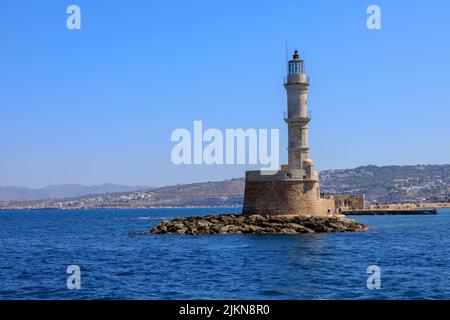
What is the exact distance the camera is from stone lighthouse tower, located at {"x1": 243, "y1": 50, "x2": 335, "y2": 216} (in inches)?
1770

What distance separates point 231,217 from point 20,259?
1835 centimetres

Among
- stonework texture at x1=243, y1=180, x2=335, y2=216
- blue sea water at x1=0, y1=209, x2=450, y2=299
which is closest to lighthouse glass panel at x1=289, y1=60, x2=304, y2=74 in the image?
stonework texture at x1=243, y1=180, x2=335, y2=216

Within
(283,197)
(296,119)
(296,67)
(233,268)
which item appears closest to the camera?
(233,268)

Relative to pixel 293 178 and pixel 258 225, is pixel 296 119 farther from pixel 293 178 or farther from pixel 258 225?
pixel 258 225

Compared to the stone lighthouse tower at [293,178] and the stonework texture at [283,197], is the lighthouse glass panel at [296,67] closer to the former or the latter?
the stone lighthouse tower at [293,178]

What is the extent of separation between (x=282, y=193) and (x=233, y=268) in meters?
19.1

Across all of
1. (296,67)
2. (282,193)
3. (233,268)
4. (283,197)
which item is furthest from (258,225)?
(233,268)

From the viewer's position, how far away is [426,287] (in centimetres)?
2119

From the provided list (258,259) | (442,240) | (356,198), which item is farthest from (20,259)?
(356,198)

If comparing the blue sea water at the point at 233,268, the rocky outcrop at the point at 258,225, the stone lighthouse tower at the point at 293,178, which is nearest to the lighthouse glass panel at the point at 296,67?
the stone lighthouse tower at the point at 293,178

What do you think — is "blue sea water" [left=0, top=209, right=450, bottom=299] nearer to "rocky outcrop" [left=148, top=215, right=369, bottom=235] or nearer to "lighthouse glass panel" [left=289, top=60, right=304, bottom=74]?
"rocky outcrop" [left=148, top=215, right=369, bottom=235]

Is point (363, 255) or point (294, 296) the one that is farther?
point (363, 255)

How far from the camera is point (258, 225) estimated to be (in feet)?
145
